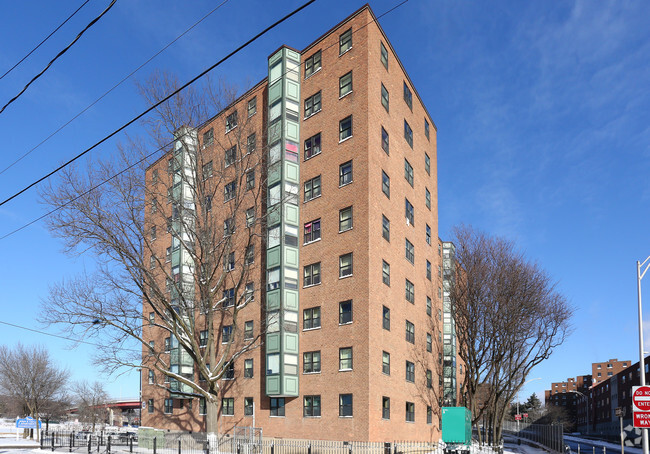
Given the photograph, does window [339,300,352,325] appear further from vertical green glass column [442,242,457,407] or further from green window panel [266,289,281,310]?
vertical green glass column [442,242,457,407]

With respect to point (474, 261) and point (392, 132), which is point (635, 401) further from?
point (474, 261)

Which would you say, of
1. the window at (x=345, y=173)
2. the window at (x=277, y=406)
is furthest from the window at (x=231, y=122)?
the window at (x=277, y=406)

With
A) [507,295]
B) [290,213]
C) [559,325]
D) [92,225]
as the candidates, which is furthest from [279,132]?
[559,325]

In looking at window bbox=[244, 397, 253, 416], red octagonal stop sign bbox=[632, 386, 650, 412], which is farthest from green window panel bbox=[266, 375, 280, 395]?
red octagonal stop sign bbox=[632, 386, 650, 412]

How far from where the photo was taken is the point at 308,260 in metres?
40.6

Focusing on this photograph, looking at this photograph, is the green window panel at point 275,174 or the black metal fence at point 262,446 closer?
the black metal fence at point 262,446

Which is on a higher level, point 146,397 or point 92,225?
point 92,225

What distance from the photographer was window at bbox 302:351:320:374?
38.4m

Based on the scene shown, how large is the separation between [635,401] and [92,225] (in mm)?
26799

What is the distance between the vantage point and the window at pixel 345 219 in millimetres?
38906

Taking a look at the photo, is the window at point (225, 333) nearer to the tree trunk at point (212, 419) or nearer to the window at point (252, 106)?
the tree trunk at point (212, 419)

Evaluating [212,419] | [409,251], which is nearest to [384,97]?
[409,251]

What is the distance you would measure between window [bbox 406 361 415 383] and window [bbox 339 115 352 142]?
54.3ft

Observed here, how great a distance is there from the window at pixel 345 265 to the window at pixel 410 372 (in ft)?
31.2
